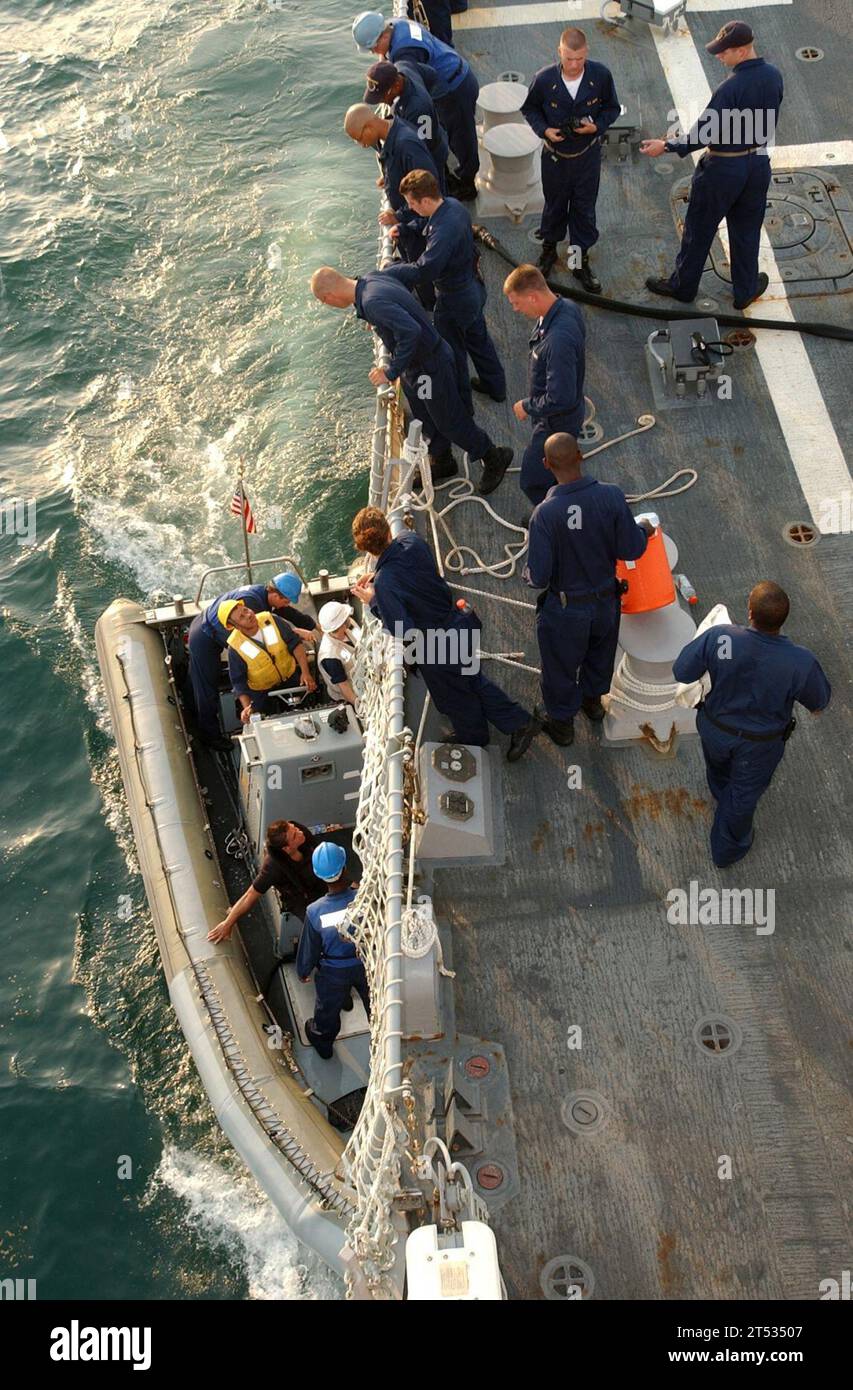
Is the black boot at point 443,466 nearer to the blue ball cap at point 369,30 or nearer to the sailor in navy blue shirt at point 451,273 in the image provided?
the sailor in navy blue shirt at point 451,273

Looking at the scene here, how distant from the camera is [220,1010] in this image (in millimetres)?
7754

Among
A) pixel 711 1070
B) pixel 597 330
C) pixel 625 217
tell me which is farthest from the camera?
pixel 625 217

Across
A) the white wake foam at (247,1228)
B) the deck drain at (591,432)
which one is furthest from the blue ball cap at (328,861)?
the deck drain at (591,432)

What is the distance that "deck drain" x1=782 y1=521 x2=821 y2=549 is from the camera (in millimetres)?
7676

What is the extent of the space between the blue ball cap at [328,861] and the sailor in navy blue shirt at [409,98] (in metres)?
4.60

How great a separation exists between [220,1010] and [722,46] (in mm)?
6506

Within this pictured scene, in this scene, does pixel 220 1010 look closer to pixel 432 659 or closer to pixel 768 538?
pixel 432 659

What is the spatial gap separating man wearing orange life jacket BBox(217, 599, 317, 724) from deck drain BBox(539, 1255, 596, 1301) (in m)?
4.10

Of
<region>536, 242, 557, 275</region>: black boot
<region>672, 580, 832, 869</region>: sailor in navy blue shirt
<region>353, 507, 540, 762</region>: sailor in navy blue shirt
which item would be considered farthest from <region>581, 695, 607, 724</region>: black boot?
<region>536, 242, 557, 275</region>: black boot

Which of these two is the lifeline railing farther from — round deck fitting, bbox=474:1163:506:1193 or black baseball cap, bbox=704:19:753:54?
black baseball cap, bbox=704:19:753:54

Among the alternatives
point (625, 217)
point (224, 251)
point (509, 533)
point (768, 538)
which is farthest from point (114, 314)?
point (768, 538)

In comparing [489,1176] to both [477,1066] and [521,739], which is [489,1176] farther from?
[521,739]

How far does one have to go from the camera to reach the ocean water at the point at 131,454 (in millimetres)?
8766

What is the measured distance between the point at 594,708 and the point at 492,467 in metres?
1.91
